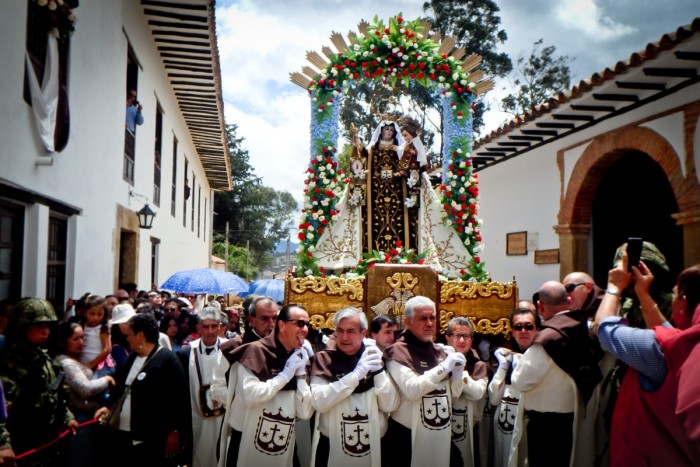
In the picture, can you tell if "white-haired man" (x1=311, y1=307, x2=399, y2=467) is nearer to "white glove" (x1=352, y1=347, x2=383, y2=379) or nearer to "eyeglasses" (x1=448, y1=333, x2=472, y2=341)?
"white glove" (x1=352, y1=347, x2=383, y2=379)

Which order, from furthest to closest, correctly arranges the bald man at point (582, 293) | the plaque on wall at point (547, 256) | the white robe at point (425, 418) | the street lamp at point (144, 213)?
the plaque on wall at point (547, 256) → the street lamp at point (144, 213) → the bald man at point (582, 293) → the white robe at point (425, 418)

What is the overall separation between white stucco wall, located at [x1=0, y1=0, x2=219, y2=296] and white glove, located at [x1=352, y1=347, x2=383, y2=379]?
361cm

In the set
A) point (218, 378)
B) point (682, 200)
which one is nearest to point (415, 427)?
point (218, 378)

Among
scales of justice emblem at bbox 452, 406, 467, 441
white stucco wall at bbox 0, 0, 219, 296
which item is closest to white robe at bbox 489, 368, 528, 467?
scales of justice emblem at bbox 452, 406, 467, 441

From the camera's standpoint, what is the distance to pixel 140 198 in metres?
10.8

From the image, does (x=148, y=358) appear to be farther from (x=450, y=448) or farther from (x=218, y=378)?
(x=450, y=448)

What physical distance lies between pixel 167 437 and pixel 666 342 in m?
3.21

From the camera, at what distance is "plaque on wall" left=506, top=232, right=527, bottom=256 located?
12.5m

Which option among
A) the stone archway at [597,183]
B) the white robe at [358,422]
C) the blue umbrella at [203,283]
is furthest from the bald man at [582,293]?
the blue umbrella at [203,283]

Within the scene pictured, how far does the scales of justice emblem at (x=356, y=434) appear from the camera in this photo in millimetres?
3939

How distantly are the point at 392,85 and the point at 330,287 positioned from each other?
360 cm

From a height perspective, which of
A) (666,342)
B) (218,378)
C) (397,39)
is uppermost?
(397,39)

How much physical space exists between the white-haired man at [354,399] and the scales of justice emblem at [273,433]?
0.82ft

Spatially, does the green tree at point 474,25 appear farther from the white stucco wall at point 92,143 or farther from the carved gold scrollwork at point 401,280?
the carved gold scrollwork at point 401,280
